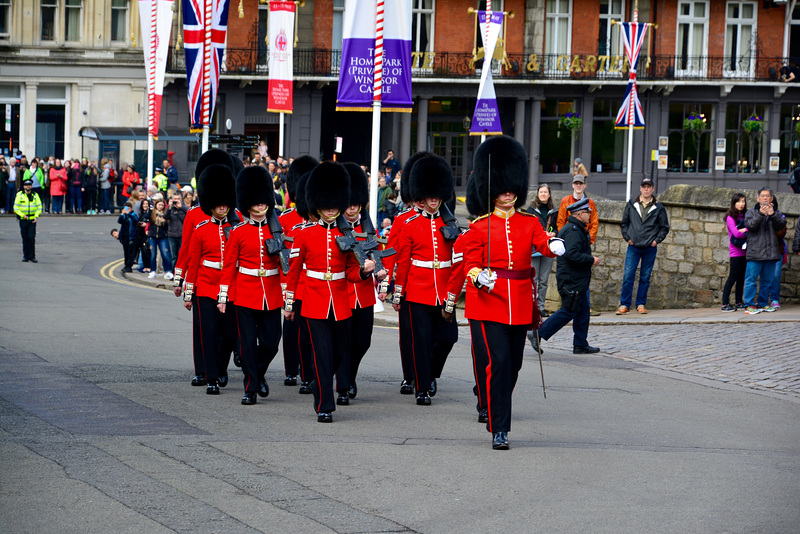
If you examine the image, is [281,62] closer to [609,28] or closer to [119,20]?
[119,20]

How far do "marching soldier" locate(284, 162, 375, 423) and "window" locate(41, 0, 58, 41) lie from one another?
3516 centimetres

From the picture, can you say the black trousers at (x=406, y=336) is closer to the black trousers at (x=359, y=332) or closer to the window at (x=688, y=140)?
the black trousers at (x=359, y=332)

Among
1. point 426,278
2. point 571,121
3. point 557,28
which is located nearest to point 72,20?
point 557,28

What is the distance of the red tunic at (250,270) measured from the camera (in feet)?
31.2

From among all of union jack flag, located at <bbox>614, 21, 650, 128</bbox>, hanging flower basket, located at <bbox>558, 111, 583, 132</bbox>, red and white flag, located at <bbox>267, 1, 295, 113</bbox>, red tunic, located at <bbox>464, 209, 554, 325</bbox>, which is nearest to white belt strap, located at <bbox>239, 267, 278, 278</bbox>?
red tunic, located at <bbox>464, 209, 554, 325</bbox>

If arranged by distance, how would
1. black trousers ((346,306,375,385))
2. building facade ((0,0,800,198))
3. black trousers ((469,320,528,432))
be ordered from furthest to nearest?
building facade ((0,0,800,198))
black trousers ((346,306,375,385))
black trousers ((469,320,528,432))

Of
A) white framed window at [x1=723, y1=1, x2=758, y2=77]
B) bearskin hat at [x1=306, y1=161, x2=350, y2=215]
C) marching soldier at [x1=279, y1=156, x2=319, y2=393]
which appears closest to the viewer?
bearskin hat at [x1=306, y1=161, x2=350, y2=215]

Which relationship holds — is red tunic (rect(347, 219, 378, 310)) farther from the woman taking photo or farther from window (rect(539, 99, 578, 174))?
window (rect(539, 99, 578, 174))

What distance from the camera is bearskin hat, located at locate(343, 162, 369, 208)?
991 centimetres

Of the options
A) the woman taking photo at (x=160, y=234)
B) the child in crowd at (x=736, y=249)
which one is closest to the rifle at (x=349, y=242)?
the child in crowd at (x=736, y=249)

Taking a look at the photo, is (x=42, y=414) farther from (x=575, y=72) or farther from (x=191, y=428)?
(x=575, y=72)

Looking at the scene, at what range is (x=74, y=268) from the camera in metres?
22.4

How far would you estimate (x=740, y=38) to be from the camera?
41.7m

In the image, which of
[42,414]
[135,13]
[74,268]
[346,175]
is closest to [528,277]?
[346,175]
